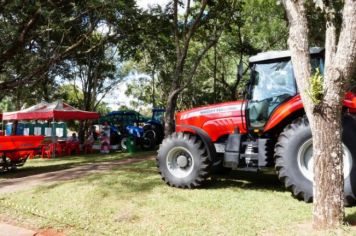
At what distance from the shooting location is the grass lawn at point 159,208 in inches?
217

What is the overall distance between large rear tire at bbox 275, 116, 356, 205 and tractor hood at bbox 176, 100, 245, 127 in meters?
1.51

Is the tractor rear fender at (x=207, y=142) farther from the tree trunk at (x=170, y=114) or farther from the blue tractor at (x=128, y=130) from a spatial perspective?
the blue tractor at (x=128, y=130)

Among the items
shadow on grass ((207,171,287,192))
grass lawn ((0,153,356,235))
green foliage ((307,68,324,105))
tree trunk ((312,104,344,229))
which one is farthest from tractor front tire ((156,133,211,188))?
green foliage ((307,68,324,105))

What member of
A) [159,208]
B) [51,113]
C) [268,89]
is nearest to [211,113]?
[268,89]

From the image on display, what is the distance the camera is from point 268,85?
773cm

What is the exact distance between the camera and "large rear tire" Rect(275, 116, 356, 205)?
6320 mm

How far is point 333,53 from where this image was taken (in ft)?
16.8

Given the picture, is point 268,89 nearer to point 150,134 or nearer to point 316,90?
point 316,90

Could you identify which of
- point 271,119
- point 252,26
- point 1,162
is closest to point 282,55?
point 271,119

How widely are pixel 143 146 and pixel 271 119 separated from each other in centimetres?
1299

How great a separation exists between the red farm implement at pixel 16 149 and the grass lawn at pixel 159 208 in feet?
11.9

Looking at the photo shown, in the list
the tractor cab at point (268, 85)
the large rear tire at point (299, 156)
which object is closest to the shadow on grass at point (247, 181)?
the large rear tire at point (299, 156)

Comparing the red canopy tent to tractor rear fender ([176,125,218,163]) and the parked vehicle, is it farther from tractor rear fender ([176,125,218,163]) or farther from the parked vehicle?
tractor rear fender ([176,125,218,163])

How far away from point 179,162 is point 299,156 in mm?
2407
